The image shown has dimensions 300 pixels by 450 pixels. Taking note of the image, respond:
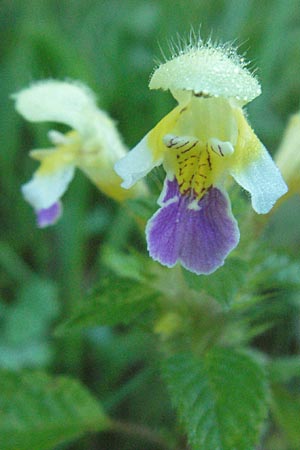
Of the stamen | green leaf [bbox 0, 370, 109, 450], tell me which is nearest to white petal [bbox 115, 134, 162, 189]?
the stamen

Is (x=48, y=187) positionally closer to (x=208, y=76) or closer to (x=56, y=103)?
(x=56, y=103)

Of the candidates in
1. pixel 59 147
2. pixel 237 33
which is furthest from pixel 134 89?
pixel 59 147

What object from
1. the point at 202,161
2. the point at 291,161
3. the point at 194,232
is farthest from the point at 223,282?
the point at 291,161

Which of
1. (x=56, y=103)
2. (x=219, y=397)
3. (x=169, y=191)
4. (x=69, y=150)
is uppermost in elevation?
(x=56, y=103)

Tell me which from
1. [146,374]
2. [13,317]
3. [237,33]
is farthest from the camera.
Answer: [237,33]

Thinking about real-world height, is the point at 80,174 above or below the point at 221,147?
above

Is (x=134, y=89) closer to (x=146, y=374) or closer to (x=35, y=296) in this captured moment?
(x=35, y=296)

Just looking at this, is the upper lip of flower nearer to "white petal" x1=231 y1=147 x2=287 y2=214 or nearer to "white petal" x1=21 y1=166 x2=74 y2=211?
"white petal" x1=231 y1=147 x2=287 y2=214
